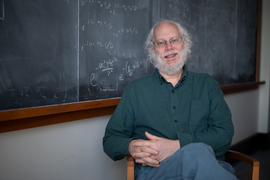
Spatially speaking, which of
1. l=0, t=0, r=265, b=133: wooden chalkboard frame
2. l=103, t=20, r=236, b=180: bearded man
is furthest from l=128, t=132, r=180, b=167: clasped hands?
l=0, t=0, r=265, b=133: wooden chalkboard frame

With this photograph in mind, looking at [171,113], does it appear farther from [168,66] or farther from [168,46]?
[168,46]

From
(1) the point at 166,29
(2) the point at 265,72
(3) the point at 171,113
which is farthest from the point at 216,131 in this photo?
(2) the point at 265,72

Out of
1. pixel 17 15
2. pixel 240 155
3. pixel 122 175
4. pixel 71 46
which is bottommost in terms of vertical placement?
pixel 122 175

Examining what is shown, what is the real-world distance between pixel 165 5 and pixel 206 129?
47.8 inches

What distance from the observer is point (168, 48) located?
169 centimetres

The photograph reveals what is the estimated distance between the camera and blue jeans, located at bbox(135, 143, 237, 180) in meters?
1.12

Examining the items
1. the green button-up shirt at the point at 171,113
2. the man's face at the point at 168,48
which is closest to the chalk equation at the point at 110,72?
the green button-up shirt at the point at 171,113

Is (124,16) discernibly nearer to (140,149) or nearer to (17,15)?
(17,15)

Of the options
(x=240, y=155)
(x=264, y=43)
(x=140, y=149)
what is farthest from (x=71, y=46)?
(x=264, y=43)

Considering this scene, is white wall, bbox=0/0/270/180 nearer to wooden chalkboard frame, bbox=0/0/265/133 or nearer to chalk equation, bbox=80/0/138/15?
wooden chalkboard frame, bbox=0/0/265/133

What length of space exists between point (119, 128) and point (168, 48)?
24.7 inches

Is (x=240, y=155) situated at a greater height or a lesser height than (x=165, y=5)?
lesser

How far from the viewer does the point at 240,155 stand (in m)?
1.49

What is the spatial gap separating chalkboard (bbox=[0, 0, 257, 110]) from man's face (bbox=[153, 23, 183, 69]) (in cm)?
30
